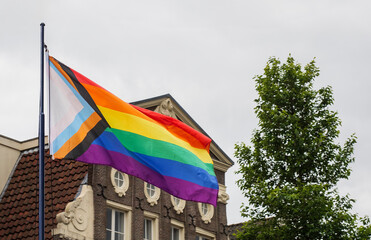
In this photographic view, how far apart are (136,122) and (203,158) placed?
2.14m

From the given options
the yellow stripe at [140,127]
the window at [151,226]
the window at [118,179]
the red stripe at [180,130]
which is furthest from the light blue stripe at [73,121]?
the window at [151,226]

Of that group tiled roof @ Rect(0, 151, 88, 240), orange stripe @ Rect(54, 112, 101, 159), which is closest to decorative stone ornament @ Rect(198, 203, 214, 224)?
tiled roof @ Rect(0, 151, 88, 240)

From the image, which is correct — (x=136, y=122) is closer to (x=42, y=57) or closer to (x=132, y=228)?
(x=42, y=57)

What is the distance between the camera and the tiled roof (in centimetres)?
2266

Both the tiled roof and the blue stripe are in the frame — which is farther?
the tiled roof

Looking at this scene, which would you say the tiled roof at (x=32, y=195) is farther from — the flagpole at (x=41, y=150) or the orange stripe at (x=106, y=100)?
the flagpole at (x=41, y=150)

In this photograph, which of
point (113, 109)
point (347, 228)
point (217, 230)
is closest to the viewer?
point (113, 109)

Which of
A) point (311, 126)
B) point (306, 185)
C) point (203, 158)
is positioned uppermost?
point (311, 126)

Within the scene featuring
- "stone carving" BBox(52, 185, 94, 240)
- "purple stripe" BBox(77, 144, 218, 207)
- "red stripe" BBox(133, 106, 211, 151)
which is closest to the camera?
"purple stripe" BBox(77, 144, 218, 207)

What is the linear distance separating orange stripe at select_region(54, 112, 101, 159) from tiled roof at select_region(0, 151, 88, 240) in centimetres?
839

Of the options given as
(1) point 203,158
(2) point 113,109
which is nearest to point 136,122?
(2) point 113,109

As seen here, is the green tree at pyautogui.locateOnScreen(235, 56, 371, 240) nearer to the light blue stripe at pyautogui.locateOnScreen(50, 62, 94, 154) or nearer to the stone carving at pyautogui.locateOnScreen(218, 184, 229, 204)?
the stone carving at pyautogui.locateOnScreen(218, 184, 229, 204)

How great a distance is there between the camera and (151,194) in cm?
2636

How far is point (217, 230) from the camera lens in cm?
2986
